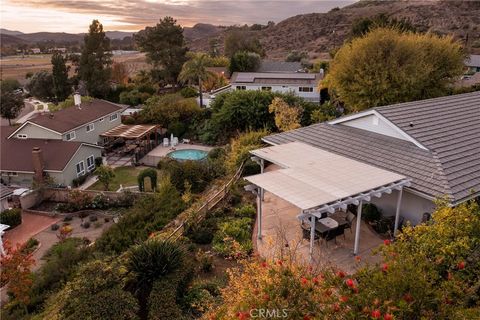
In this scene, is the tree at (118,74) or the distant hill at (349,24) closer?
the tree at (118,74)

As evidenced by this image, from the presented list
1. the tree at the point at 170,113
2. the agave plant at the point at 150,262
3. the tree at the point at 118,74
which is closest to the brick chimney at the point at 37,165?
the tree at the point at 170,113

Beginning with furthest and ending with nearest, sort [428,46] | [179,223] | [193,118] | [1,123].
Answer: [1,123], [193,118], [428,46], [179,223]

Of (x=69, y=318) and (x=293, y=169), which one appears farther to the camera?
(x=293, y=169)

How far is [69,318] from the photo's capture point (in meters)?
10.4

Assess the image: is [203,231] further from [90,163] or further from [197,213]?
[90,163]

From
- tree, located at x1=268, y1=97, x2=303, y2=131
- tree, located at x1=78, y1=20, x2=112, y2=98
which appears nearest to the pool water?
tree, located at x1=268, y1=97, x2=303, y2=131

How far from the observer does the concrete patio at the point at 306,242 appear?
13.5 metres

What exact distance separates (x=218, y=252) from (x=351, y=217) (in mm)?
5967

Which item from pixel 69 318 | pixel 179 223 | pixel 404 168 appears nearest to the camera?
pixel 69 318

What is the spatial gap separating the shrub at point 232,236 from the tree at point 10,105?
4723 cm

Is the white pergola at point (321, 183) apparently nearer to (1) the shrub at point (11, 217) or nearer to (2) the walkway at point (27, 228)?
(2) the walkway at point (27, 228)

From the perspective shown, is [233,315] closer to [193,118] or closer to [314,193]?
[314,193]

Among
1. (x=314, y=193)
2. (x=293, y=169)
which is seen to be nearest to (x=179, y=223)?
(x=293, y=169)

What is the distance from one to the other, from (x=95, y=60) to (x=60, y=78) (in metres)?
8.18
